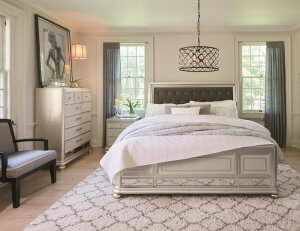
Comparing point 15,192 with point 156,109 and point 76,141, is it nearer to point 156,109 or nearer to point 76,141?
point 76,141

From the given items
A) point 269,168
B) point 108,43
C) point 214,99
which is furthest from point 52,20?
point 269,168

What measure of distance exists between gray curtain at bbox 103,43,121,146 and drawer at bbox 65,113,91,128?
551mm

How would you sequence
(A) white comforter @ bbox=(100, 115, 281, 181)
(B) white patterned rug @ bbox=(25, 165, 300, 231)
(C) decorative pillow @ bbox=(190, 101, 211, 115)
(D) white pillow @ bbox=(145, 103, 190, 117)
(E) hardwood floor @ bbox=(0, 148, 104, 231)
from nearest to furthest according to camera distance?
(B) white patterned rug @ bbox=(25, 165, 300, 231), (E) hardwood floor @ bbox=(0, 148, 104, 231), (A) white comforter @ bbox=(100, 115, 281, 181), (C) decorative pillow @ bbox=(190, 101, 211, 115), (D) white pillow @ bbox=(145, 103, 190, 117)

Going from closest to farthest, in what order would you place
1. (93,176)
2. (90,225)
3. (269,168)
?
(90,225) < (269,168) < (93,176)

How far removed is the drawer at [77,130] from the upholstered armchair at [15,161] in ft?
2.93

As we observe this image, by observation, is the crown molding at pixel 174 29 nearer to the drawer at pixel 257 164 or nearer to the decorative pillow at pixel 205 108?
the decorative pillow at pixel 205 108

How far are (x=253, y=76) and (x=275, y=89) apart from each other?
556mm

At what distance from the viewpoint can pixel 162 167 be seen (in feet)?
10.6

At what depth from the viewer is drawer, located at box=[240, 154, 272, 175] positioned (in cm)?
321

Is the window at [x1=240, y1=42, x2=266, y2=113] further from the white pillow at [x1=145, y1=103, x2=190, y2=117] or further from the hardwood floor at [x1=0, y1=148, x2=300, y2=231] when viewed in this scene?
the white pillow at [x1=145, y1=103, x2=190, y2=117]

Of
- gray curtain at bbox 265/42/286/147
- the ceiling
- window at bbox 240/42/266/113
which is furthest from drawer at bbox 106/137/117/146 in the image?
gray curtain at bbox 265/42/286/147

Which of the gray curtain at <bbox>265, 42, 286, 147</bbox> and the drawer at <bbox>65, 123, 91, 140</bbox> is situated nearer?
the drawer at <bbox>65, 123, 91, 140</bbox>

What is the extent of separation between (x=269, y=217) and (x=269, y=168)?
67 centimetres

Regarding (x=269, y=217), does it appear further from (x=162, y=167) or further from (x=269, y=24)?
(x=269, y=24)
